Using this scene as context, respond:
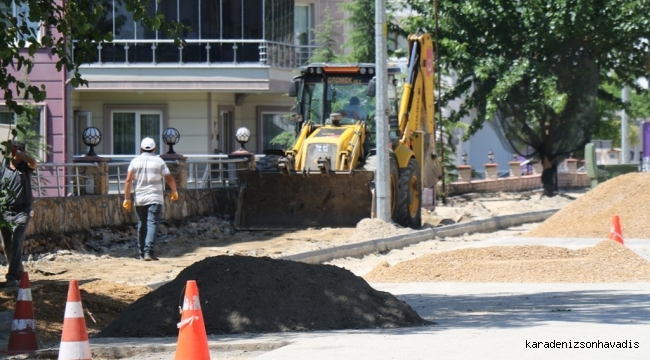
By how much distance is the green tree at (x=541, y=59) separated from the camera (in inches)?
1341

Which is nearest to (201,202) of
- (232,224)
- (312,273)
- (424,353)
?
(232,224)

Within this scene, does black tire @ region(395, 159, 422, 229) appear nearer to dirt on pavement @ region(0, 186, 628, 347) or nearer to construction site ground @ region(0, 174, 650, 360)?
construction site ground @ region(0, 174, 650, 360)

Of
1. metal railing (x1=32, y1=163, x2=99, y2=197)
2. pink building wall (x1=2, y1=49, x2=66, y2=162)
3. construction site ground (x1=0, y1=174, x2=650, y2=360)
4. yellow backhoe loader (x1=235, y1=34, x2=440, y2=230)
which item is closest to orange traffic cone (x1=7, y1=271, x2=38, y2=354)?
construction site ground (x1=0, y1=174, x2=650, y2=360)

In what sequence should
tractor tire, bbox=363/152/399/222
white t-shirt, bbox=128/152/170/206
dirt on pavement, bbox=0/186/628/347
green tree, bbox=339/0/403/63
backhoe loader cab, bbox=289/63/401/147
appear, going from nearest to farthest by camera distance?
dirt on pavement, bbox=0/186/628/347 < white t-shirt, bbox=128/152/170/206 < tractor tire, bbox=363/152/399/222 < backhoe loader cab, bbox=289/63/401/147 < green tree, bbox=339/0/403/63

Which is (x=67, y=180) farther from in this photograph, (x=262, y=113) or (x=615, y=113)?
(x=615, y=113)

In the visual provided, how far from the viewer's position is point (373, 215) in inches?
925

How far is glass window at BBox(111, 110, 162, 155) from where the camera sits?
116 feet

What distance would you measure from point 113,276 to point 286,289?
500cm

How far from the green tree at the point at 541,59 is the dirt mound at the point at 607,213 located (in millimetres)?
7327

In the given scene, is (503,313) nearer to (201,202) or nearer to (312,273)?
(312,273)

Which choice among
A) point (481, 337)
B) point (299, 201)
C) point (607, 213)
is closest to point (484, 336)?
point (481, 337)

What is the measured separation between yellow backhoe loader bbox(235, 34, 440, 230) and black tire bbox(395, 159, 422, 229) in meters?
0.02

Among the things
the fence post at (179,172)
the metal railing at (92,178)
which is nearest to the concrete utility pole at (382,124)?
the metal railing at (92,178)

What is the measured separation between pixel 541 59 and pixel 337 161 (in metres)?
13.8
